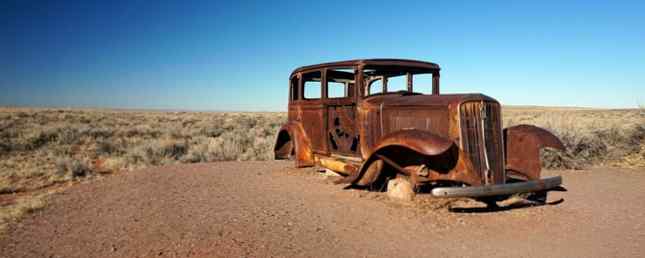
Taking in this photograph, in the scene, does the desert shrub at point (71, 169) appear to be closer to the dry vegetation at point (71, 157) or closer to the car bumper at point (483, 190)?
the dry vegetation at point (71, 157)

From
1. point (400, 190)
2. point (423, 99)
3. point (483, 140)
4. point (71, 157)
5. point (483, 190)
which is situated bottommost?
point (71, 157)

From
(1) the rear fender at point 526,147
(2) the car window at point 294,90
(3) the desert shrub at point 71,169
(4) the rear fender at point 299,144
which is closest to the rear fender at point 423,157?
(1) the rear fender at point 526,147

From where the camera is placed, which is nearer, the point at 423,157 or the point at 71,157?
the point at 423,157

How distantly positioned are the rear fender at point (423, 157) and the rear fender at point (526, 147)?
48.2 inches

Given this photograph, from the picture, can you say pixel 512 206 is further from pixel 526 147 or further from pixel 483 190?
pixel 483 190

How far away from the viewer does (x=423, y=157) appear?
5145 mm

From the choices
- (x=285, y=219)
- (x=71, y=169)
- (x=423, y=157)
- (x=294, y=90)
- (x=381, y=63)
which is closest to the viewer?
(x=285, y=219)

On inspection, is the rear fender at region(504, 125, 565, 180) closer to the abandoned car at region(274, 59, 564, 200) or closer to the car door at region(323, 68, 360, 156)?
the abandoned car at region(274, 59, 564, 200)

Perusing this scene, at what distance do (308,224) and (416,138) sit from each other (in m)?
1.63

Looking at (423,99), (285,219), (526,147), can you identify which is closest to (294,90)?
(423,99)

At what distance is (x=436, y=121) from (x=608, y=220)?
2534 millimetres

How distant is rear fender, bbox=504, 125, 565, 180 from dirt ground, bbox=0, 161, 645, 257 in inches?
20.4

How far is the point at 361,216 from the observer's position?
4.83 metres

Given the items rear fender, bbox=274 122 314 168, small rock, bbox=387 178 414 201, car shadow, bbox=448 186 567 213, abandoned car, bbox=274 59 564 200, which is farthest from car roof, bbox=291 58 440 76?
car shadow, bbox=448 186 567 213
